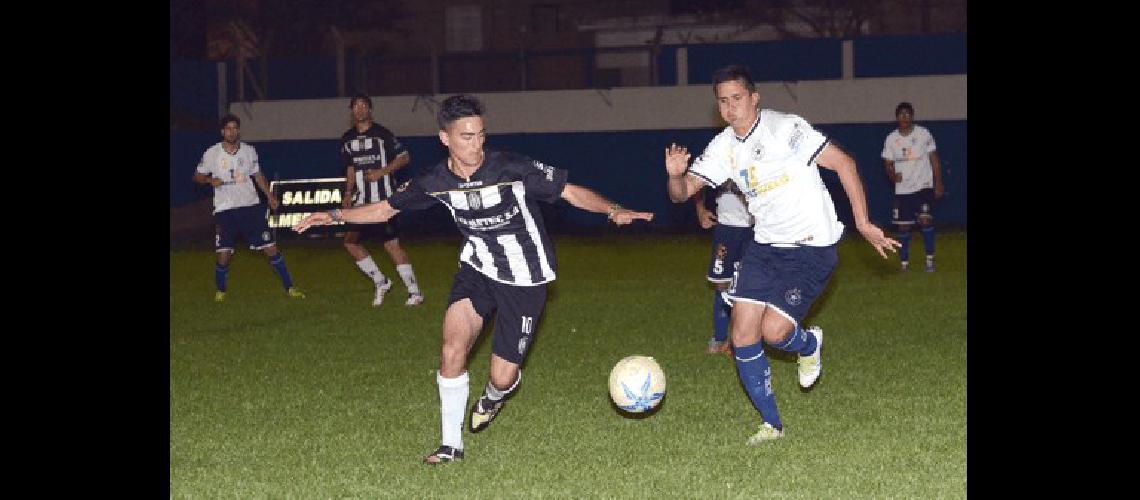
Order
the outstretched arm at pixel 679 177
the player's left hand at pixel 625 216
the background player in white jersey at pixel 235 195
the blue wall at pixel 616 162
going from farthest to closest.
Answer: the blue wall at pixel 616 162 → the background player in white jersey at pixel 235 195 → the outstretched arm at pixel 679 177 → the player's left hand at pixel 625 216

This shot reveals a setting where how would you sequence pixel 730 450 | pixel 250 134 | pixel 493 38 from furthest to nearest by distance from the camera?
pixel 493 38
pixel 250 134
pixel 730 450

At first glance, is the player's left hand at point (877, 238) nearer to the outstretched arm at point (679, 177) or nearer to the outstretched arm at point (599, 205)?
the outstretched arm at point (679, 177)

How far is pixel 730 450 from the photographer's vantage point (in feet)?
23.5

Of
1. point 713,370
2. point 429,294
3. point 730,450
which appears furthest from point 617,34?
point 730,450

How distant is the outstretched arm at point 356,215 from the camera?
7.35m

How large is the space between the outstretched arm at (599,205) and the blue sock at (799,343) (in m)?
1.25

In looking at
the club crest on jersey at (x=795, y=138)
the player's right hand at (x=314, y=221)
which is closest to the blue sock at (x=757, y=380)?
the club crest on jersey at (x=795, y=138)

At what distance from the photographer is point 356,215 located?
7449 mm

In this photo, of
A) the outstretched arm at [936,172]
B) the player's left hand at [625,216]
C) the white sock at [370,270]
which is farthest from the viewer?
the outstretched arm at [936,172]

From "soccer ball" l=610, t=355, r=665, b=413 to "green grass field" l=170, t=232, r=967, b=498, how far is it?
8.7 inches
